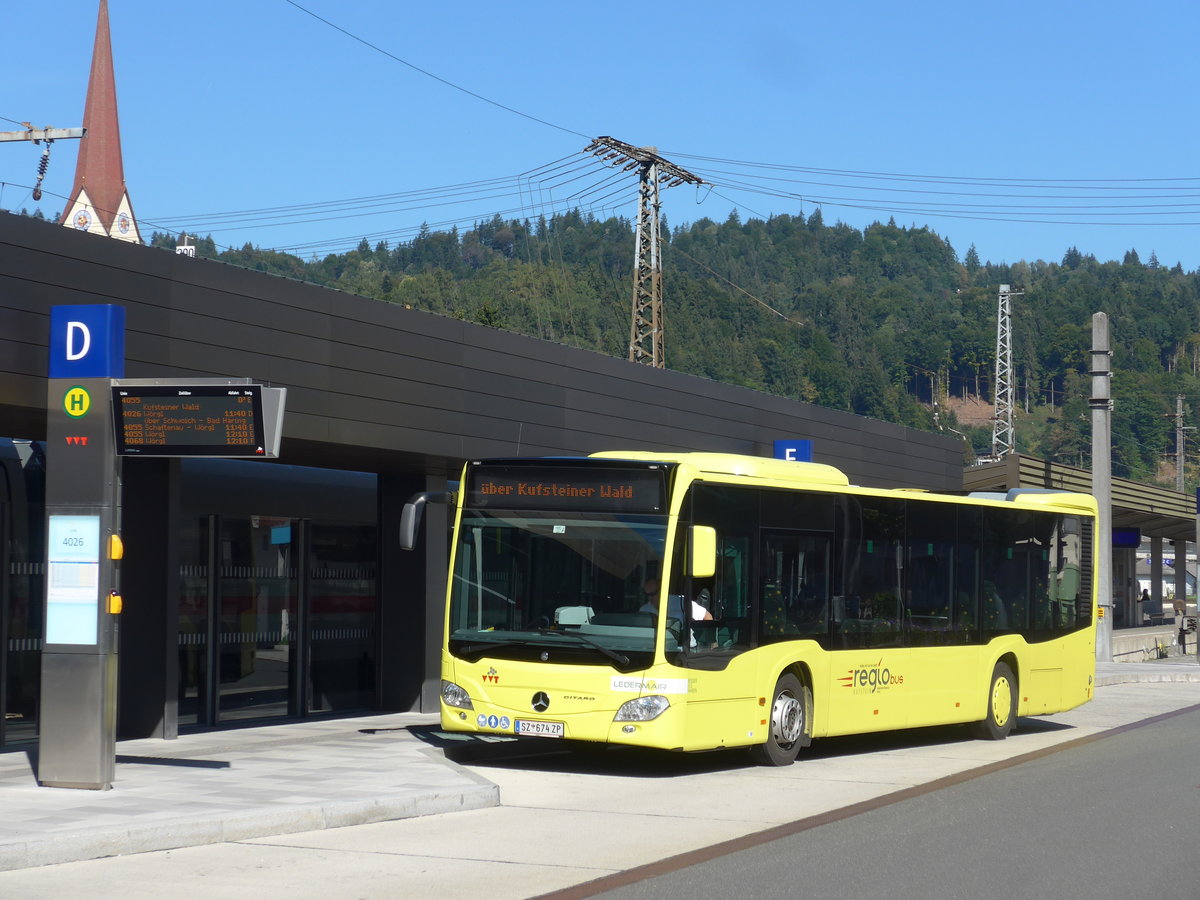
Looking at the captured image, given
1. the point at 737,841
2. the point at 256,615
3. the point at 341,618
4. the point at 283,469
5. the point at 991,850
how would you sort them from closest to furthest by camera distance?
the point at 991,850, the point at 737,841, the point at 256,615, the point at 283,469, the point at 341,618

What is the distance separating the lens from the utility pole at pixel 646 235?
37.6 metres

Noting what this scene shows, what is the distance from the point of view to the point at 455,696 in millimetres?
14359

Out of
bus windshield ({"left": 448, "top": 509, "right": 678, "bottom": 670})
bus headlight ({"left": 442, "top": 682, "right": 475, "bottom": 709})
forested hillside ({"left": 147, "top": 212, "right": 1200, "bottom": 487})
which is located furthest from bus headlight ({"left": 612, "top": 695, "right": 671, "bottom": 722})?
forested hillside ({"left": 147, "top": 212, "right": 1200, "bottom": 487})

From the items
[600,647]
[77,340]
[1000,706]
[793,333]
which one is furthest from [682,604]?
[793,333]

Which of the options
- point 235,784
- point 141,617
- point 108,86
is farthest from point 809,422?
point 108,86

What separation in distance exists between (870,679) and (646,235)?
2472 centimetres

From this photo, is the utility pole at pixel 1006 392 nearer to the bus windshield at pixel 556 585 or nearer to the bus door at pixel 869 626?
the bus door at pixel 869 626

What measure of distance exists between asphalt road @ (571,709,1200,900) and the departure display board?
4451mm

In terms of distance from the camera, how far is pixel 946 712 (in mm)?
17625

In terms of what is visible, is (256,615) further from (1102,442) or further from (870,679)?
(1102,442)

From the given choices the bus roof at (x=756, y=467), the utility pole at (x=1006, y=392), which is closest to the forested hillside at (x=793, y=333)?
the utility pole at (x=1006, y=392)

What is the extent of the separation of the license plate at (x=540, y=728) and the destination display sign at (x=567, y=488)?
1.93 metres

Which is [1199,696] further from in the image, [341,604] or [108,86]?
[108,86]

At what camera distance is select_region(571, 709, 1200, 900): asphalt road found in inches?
337
